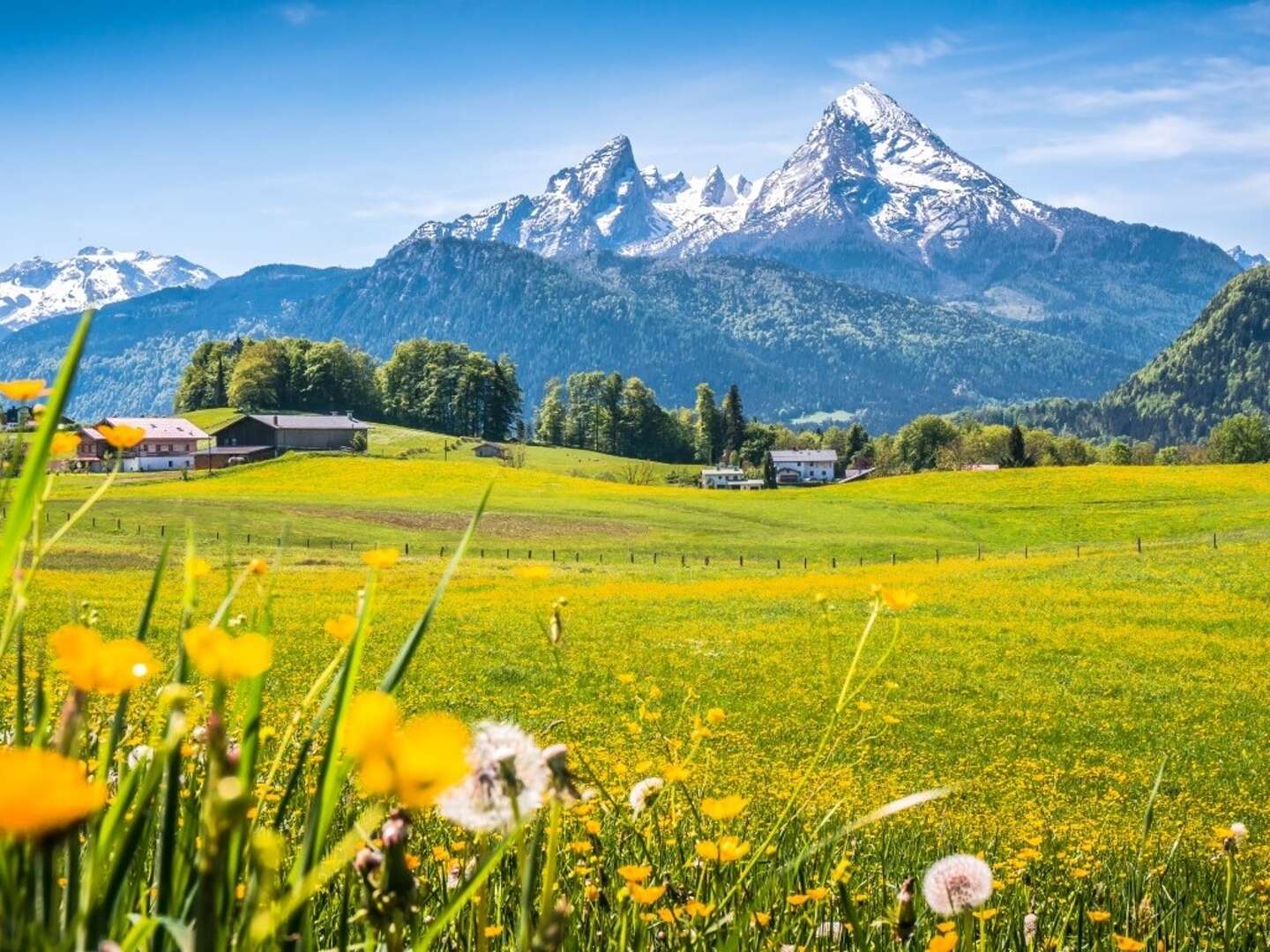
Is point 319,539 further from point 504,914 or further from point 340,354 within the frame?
point 340,354

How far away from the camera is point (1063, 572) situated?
39000 mm

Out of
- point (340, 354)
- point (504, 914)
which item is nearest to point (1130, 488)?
point (504, 914)

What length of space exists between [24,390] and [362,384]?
508 ft

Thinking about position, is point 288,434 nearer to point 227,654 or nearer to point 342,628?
point 342,628

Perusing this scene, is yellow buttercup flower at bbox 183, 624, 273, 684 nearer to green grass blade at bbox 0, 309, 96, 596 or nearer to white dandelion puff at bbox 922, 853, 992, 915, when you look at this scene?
green grass blade at bbox 0, 309, 96, 596

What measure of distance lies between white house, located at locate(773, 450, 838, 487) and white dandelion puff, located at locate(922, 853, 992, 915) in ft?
541

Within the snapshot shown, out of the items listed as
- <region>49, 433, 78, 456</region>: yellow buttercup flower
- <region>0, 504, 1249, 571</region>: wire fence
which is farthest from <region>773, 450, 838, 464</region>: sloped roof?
<region>49, 433, 78, 456</region>: yellow buttercup flower

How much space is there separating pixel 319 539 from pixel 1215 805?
48.2 metres

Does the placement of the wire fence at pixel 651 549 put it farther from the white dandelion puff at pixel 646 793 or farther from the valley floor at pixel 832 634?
the white dandelion puff at pixel 646 793

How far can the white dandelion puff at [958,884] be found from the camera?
6.86 feet

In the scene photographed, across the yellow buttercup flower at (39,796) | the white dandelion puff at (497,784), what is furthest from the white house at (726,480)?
the yellow buttercup flower at (39,796)

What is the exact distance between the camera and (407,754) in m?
0.66

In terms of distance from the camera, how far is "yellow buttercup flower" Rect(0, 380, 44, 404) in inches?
56.4

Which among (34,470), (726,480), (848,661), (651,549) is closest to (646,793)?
(34,470)
